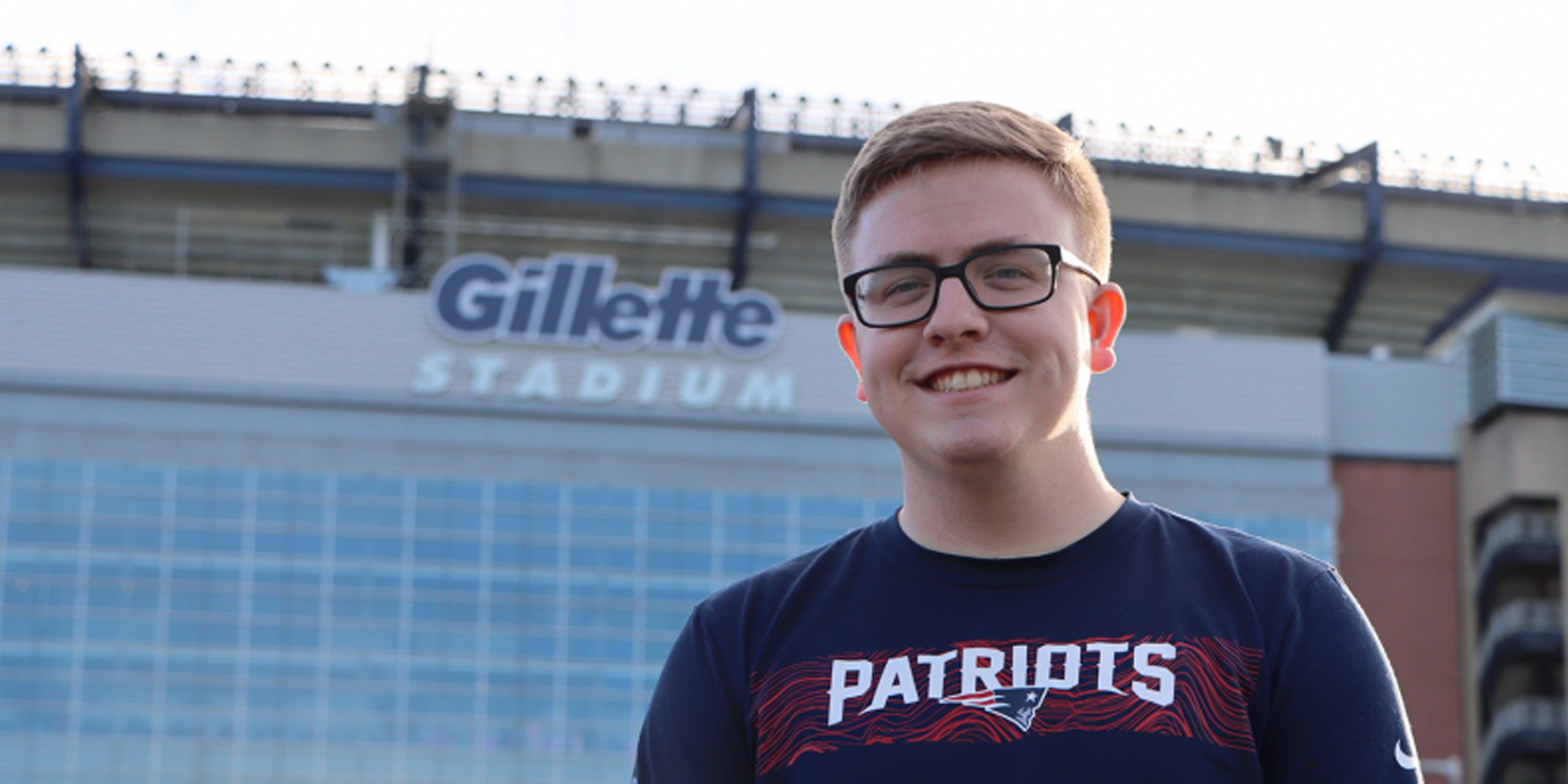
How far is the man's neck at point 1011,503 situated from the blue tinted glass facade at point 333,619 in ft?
154

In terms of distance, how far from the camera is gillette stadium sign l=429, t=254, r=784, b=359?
5450cm

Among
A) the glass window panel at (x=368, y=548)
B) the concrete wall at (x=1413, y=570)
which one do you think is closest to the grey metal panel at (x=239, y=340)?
the glass window panel at (x=368, y=548)

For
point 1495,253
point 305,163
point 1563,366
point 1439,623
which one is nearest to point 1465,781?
point 1439,623

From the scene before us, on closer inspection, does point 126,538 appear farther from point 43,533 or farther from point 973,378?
point 973,378

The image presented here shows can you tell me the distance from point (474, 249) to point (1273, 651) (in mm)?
59367

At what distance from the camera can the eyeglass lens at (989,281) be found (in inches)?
108

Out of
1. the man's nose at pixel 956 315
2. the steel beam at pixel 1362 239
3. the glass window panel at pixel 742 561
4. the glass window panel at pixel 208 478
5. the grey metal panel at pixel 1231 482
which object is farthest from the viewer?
the steel beam at pixel 1362 239

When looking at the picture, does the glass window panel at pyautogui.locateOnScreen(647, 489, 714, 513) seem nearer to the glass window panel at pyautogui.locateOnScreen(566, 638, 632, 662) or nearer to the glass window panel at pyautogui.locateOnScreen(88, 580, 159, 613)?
the glass window panel at pyautogui.locateOnScreen(566, 638, 632, 662)

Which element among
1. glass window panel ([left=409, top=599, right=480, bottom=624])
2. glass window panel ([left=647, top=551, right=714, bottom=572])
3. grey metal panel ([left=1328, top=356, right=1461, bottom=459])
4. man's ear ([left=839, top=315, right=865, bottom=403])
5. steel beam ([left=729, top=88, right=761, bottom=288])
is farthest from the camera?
grey metal panel ([left=1328, top=356, right=1461, bottom=459])

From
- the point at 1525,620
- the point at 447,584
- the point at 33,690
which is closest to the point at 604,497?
the point at 447,584

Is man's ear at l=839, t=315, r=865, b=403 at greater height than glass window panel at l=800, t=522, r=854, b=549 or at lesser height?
lesser

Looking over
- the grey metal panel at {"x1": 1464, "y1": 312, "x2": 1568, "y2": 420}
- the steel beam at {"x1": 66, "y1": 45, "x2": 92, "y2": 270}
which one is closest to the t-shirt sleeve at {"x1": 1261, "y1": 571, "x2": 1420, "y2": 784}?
the steel beam at {"x1": 66, "y1": 45, "x2": 92, "y2": 270}

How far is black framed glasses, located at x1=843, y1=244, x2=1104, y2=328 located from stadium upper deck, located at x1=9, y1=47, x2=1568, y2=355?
2148 inches

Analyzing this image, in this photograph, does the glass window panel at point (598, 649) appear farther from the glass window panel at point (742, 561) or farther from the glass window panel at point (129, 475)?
the glass window panel at point (129, 475)
